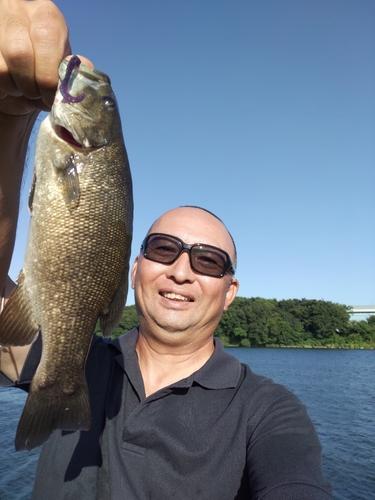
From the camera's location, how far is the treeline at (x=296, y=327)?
75062 mm

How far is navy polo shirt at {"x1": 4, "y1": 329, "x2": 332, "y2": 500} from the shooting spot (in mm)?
2318

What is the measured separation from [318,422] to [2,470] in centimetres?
1119

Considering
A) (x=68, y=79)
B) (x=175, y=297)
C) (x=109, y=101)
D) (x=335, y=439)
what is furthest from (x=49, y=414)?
(x=335, y=439)

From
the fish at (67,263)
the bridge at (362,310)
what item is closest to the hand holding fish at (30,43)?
the fish at (67,263)

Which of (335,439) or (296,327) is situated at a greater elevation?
(296,327)

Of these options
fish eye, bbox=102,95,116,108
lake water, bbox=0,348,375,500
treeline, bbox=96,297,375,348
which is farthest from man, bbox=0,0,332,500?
treeline, bbox=96,297,375,348

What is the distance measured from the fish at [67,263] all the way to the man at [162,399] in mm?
221

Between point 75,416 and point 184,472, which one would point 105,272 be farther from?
point 184,472

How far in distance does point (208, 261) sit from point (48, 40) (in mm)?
2086

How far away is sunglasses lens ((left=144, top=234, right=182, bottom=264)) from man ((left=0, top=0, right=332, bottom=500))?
1cm

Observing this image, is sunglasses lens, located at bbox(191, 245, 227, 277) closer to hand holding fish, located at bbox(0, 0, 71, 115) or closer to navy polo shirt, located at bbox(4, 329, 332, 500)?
navy polo shirt, located at bbox(4, 329, 332, 500)

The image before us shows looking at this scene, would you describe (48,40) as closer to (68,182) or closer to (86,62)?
(86,62)

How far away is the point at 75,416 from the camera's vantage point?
6.33ft

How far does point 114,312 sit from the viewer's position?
6.93ft
